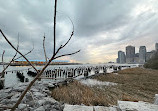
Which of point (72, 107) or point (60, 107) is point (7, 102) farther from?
point (72, 107)

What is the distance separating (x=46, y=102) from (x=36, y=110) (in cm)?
56

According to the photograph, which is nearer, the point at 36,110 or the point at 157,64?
the point at 36,110

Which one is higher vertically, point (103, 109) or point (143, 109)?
point (143, 109)

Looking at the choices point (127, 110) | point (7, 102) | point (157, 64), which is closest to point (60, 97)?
point (7, 102)

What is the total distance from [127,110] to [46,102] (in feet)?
8.55

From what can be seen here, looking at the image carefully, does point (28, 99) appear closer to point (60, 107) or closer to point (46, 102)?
point (46, 102)

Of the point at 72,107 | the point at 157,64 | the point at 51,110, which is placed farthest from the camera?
the point at 157,64

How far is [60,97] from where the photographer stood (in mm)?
3844

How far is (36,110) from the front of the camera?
2.53m

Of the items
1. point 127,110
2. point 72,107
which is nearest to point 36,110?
point 72,107

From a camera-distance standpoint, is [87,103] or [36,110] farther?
[87,103]

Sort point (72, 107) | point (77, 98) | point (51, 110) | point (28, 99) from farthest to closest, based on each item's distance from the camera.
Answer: point (77, 98) < point (28, 99) < point (51, 110) < point (72, 107)

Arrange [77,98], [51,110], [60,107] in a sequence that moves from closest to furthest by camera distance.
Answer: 1. [51,110]
2. [60,107]
3. [77,98]

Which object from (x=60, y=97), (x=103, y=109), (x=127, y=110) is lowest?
(x=60, y=97)
